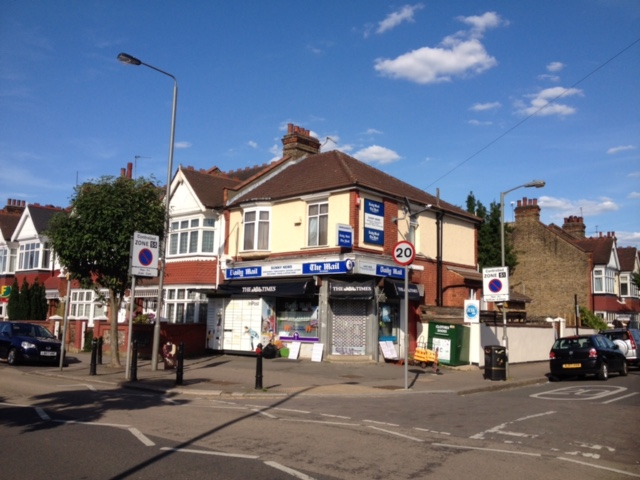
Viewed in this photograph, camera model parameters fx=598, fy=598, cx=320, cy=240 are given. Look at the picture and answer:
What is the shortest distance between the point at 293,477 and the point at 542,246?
4205cm

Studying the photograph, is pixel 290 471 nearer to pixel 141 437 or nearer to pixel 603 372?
pixel 141 437

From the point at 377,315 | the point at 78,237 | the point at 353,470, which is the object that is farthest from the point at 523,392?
the point at 78,237

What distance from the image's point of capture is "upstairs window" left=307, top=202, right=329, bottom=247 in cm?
2422

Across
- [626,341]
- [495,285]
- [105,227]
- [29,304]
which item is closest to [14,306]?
[29,304]

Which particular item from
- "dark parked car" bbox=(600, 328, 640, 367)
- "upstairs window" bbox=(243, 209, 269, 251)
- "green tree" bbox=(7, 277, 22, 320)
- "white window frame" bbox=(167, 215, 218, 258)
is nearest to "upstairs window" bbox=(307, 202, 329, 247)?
"upstairs window" bbox=(243, 209, 269, 251)

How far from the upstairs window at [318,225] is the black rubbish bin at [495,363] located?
781 centimetres

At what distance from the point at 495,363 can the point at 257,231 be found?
38.3 feet

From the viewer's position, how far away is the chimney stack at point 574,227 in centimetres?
5069

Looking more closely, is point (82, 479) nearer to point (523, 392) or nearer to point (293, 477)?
point (293, 477)

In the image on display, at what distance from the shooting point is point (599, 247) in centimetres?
4712

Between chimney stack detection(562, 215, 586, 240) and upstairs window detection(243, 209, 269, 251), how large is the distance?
3395 centimetres

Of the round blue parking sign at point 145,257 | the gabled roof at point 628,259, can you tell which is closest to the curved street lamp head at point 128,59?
the round blue parking sign at point 145,257

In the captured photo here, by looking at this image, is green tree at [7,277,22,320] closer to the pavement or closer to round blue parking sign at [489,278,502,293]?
the pavement

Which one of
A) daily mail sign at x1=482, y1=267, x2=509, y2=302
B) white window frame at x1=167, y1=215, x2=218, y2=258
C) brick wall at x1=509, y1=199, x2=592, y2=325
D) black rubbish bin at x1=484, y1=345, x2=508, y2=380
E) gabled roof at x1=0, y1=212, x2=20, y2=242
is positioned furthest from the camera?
gabled roof at x1=0, y1=212, x2=20, y2=242
